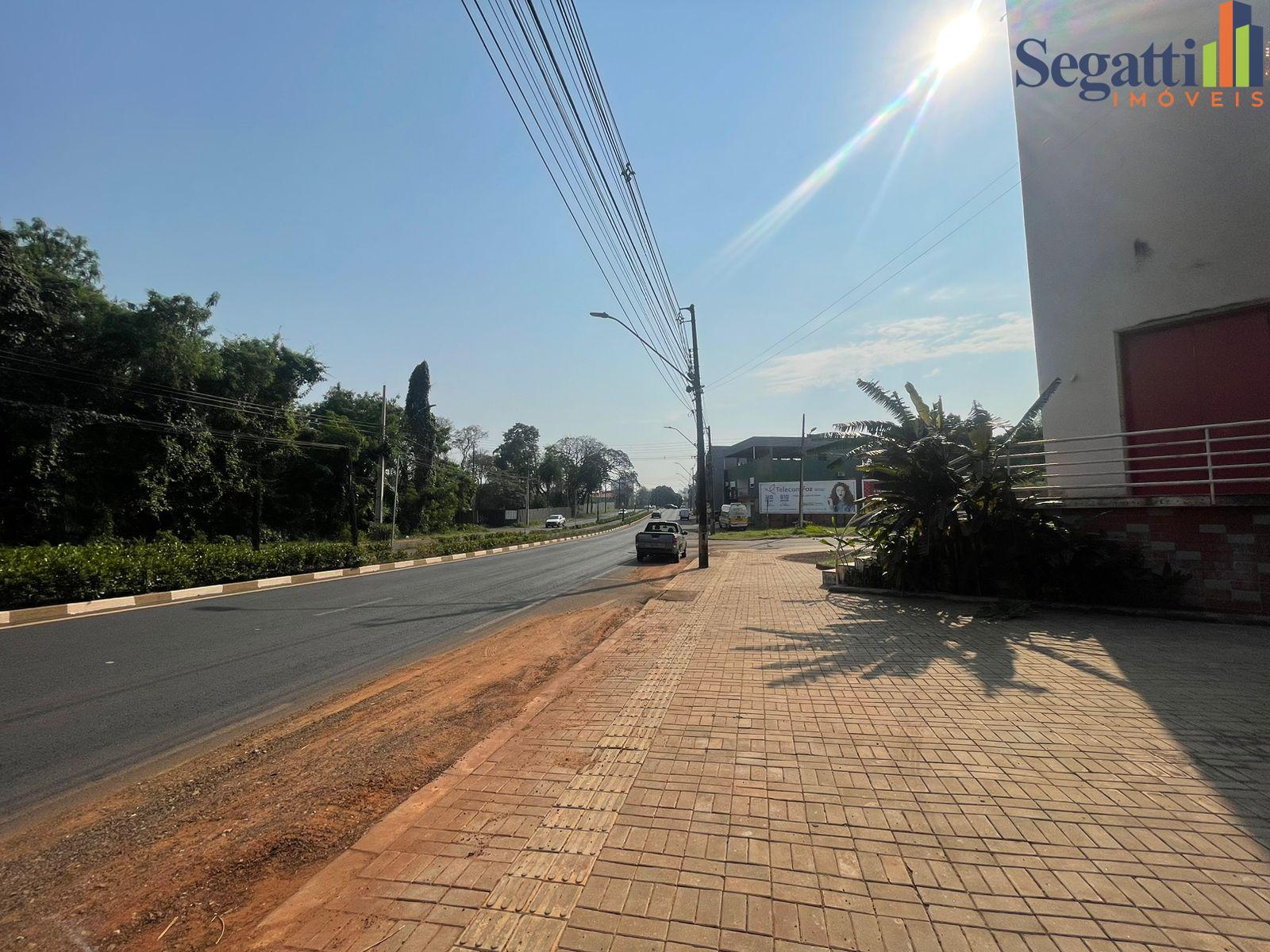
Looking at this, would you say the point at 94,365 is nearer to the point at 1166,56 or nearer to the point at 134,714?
the point at 134,714

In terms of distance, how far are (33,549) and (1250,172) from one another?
2166 cm

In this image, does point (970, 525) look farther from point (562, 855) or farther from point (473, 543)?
point (473, 543)

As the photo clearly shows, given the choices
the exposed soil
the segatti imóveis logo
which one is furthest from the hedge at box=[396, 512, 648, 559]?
the segatti imóveis logo

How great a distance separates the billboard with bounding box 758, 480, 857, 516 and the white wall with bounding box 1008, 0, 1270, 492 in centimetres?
3556

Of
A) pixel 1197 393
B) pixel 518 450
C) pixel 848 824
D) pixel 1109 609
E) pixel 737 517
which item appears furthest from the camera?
pixel 518 450

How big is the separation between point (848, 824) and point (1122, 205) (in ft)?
37.9

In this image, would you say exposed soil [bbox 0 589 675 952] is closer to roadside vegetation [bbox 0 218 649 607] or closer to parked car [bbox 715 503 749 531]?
roadside vegetation [bbox 0 218 649 607]

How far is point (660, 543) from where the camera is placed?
22.7 m

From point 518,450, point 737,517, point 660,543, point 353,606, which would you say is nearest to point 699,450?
point 660,543

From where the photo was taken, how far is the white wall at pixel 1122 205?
8617 mm

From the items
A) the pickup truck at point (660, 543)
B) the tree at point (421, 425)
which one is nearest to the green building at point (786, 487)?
the pickup truck at point (660, 543)

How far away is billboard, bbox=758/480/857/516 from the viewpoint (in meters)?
46.2

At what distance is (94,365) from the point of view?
76.1 ft

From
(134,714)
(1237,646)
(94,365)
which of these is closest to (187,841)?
(134,714)
